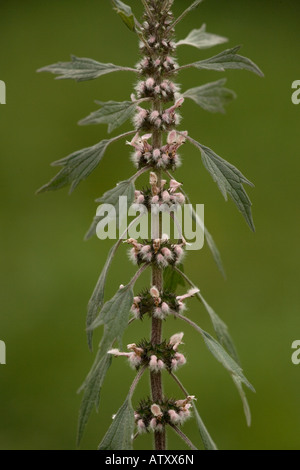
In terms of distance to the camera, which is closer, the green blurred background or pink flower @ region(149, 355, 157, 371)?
pink flower @ region(149, 355, 157, 371)

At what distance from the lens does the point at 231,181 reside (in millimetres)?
1166

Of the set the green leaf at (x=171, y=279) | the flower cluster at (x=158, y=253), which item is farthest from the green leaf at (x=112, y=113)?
the green leaf at (x=171, y=279)

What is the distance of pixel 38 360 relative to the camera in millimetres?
2916

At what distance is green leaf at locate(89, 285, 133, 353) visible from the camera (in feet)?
3.61

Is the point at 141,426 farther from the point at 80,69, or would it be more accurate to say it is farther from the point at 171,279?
the point at 80,69

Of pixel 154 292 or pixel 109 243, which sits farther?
pixel 109 243

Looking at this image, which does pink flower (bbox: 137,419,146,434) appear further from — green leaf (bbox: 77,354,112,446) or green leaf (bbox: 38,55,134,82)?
green leaf (bbox: 38,55,134,82)

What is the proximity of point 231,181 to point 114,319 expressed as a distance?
33cm

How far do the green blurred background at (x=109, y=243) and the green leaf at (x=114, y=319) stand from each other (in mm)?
1509

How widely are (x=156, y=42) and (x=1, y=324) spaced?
86.3 inches

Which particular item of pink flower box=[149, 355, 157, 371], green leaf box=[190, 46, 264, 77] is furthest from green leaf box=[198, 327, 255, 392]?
green leaf box=[190, 46, 264, 77]

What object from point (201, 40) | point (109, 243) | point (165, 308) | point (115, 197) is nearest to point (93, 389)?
point (165, 308)

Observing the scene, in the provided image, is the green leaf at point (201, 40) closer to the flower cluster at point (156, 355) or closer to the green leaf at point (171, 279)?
the green leaf at point (171, 279)

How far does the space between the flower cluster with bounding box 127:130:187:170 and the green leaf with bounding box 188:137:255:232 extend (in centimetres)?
6
